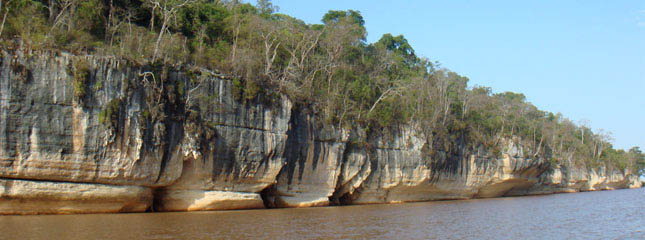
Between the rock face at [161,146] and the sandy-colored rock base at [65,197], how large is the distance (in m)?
0.04

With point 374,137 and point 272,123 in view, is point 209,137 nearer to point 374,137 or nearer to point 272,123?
point 272,123

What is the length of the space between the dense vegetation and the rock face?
69 centimetres

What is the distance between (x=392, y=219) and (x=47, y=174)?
41.8 feet

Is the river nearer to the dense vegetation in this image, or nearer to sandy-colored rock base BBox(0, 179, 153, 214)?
sandy-colored rock base BBox(0, 179, 153, 214)

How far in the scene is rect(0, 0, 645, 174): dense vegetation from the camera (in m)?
21.0

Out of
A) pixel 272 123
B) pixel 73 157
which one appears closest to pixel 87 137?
pixel 73 157

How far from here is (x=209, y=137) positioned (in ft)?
Answer: 70.8

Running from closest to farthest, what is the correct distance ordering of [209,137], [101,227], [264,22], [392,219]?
[101,227], [392,219], [209,137], [264,22]

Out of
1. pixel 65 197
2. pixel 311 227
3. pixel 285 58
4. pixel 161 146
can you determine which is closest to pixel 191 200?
pixel 161 146

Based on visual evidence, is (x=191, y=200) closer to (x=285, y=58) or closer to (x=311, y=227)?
(x=311, y=227)

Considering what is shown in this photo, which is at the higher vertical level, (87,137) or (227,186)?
(87,137)

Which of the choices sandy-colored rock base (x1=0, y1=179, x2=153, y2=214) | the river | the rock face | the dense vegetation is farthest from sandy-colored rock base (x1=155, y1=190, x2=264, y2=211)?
the dense vegetation

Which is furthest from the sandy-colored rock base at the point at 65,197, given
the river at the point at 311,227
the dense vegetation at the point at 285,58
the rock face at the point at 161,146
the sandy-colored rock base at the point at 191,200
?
the dense vegetation at the point at 285,58

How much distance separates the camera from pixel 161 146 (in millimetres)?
20375
